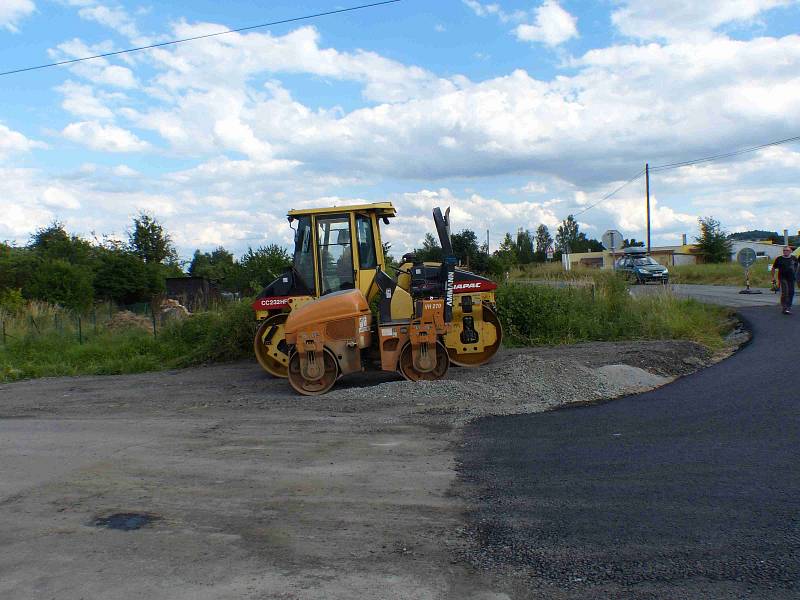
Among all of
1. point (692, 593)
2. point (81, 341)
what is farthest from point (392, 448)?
point (81, 341)

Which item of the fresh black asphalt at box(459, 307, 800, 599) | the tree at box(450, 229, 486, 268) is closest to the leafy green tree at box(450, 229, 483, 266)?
the tree at box(450, 229, 486, 268)

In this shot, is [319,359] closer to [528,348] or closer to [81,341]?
[528,348]

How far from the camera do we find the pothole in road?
219 inches

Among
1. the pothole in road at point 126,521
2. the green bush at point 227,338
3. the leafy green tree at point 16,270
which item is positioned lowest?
the pothole in road at point 126,521

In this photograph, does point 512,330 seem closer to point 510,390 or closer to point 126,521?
point 510,390

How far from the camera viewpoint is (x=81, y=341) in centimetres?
1927

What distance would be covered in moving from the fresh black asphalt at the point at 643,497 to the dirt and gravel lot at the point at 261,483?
0.38 m

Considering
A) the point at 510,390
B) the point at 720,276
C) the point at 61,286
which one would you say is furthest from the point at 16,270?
the point at 720,276

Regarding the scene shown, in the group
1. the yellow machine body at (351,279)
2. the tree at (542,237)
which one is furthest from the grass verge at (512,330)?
the tree at (542,237)

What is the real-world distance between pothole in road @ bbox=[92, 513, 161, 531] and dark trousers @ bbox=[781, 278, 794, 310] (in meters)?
15.7

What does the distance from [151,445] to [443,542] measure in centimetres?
444

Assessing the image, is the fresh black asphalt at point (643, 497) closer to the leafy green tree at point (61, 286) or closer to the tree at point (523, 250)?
the leafy green tree at point (61, 286)

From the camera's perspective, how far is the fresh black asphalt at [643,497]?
4.29 meters

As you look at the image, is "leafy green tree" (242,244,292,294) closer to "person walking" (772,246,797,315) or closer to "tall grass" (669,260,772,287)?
"person walking" (772,246,797,315)
